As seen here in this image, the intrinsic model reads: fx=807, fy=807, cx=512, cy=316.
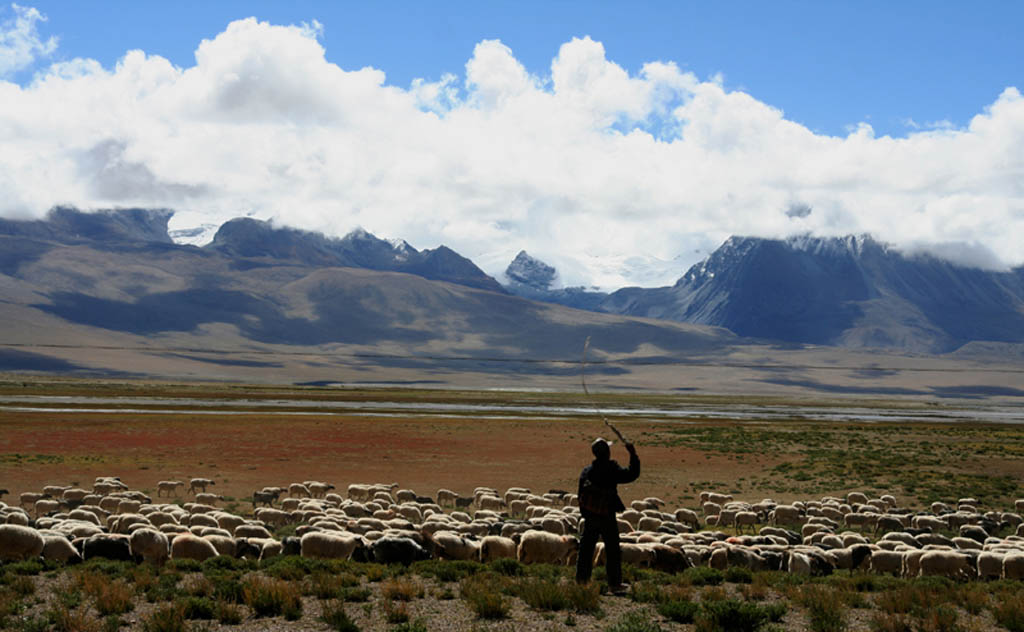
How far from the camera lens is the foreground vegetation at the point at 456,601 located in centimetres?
1023

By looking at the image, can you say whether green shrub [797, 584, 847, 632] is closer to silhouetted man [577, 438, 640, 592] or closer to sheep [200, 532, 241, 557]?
silhouetted man [577, 438, 640, 592]

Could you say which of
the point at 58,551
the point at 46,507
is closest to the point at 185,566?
the point at 58,551

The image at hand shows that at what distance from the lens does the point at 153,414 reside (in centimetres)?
7175

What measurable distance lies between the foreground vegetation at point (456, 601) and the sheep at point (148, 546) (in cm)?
106

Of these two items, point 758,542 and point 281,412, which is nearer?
point 758,542

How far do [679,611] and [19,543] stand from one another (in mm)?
11252

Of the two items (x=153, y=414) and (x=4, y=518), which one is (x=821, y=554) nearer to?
(x=4, y=518)

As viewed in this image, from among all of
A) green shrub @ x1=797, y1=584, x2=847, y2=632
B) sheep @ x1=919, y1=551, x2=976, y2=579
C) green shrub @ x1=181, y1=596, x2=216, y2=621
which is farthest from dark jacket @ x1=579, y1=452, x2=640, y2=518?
sheep @ x1=919, y1=551, x2=976, y2=579

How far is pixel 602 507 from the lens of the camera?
486 inches

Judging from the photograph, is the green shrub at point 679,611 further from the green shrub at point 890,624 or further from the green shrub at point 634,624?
the green shrub at point 890,624

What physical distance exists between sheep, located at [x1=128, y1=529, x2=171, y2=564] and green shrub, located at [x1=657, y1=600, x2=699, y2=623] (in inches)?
365

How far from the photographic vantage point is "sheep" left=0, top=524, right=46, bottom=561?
13914 millimetres

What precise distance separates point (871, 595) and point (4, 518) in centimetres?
1755


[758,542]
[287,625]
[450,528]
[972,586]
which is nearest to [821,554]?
[758,542]
